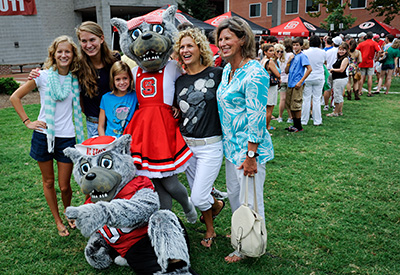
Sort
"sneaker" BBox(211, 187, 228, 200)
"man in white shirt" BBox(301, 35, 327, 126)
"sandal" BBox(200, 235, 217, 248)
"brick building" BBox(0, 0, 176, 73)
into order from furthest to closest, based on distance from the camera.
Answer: "brick building" BBox(0, 0, 176, 73) → "man in white shirt" BBox(301, 35, 327, 126) → "sneaker" BBox(211, 187, 228, 200) → "sandal" BBox(200, 235, 217, 248)

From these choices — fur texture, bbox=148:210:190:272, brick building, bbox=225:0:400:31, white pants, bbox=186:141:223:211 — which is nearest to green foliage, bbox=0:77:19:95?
white pants, bbox=186:141:223:211

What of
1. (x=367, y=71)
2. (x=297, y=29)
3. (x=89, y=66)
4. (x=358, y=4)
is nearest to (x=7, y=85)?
(x=89, y=66)

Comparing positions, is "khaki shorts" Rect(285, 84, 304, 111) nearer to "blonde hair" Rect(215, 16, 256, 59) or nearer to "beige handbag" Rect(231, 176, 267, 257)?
"blonde hair" Rect(215, 16, 256, 59)

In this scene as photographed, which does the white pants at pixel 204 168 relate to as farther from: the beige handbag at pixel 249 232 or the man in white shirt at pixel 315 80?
the man in white shirt at pixel 315 80

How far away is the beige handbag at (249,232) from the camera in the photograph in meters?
2.85

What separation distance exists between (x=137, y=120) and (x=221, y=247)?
5.09 feet

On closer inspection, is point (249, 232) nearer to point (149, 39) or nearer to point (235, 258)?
point (235, 258)

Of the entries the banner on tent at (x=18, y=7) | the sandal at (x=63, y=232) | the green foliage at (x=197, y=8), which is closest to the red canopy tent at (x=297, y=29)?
the green foliage at (x=197, y=8)

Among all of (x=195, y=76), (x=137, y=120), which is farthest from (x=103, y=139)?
(x=195, y=76)

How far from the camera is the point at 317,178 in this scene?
202 inches

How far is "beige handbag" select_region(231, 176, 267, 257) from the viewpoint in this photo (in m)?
2.85

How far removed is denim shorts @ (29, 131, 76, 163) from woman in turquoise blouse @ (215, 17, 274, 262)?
166 centimetres

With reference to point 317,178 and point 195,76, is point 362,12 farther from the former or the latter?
point 195,76

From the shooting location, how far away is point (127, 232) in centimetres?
290
